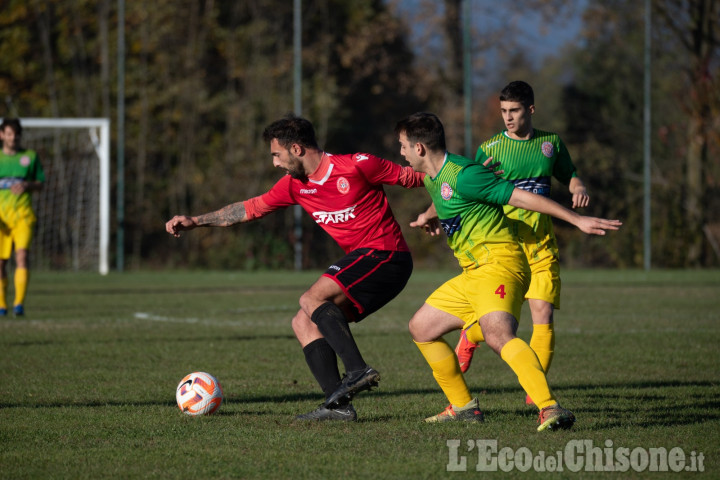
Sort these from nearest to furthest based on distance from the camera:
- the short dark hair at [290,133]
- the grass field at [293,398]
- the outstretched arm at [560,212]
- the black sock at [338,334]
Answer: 1. the grass field at [293,398]
2. the outstretched arm at [560,212]
3. the black sock at [338,334]
4. the short dark hair at [290,133]

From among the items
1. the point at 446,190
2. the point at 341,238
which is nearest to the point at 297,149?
the point at 341,238

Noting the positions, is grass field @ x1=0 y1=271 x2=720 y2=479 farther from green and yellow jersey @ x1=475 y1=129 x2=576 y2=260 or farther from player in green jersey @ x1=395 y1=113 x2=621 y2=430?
green and yellow jersey @ x1=475 y1=129 x2=576 y2=260

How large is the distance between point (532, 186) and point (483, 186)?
1.67 metres

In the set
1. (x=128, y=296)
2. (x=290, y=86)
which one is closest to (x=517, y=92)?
(x=128, y=296)

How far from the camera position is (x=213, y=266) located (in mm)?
24297

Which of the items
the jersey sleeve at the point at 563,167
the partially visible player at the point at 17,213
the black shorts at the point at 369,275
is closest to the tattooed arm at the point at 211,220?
the black shorts at the point at 369,275

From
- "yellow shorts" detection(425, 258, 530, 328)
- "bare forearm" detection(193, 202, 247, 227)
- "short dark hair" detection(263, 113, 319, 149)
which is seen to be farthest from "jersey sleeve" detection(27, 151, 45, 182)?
"yellow shorts" detection(425, 258, 530, 328)

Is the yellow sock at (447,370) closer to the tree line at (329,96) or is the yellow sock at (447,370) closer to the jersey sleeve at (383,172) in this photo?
the jersey sleeve at (383,172)

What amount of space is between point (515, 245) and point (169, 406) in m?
2.33

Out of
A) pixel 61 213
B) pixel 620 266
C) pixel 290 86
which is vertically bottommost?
pixel 620 266

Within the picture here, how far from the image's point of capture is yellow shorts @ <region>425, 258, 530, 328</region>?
4.96 metres

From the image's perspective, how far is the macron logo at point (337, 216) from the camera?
5.55 meters

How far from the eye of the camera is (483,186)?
4840 millimetres

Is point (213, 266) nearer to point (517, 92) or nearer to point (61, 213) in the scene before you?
point (61, 213)
